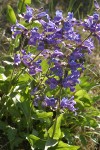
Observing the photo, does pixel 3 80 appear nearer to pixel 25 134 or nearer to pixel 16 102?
pixel 16 102

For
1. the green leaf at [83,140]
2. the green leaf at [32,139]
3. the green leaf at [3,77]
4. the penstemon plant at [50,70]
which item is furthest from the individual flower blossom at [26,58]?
the green leaf at [83,140]

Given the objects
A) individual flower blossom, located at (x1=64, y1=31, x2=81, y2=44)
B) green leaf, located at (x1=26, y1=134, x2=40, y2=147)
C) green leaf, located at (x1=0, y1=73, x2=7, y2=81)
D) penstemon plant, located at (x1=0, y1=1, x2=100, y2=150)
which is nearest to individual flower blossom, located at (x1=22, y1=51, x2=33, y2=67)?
penstemon plant, located at (x1=0, y1=1, x2=100, y2=150)

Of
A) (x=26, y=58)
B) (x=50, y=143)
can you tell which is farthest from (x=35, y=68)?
(x=50, y=143)

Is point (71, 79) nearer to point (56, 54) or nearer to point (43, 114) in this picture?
point (56, 54)

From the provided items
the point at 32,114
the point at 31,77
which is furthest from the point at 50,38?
the point at 32,114

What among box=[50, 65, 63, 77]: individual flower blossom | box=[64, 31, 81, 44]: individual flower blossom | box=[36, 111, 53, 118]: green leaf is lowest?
box=[36, 111, 53, 118]: green leaf

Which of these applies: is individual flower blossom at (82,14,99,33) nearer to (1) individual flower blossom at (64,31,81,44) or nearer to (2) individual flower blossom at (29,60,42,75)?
(1) individual flower blossom at (64,31,81,44)

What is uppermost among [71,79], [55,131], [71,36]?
[71,36]

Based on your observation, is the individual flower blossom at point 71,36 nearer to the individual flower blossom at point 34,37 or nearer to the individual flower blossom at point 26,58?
the individual flower blossom at point 34,37
